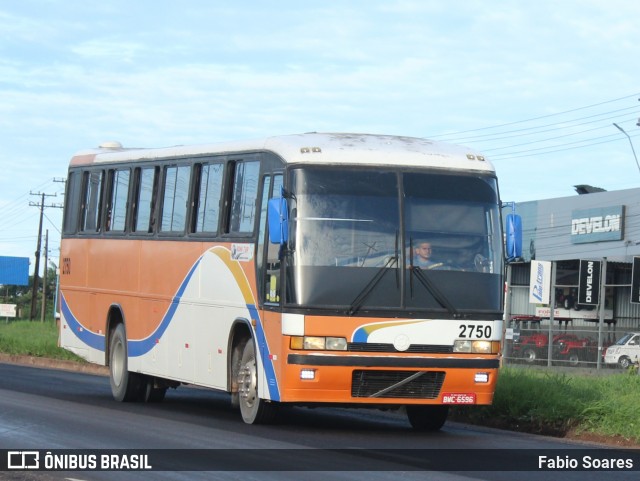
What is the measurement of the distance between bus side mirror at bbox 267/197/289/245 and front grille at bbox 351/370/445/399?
5.59 feet

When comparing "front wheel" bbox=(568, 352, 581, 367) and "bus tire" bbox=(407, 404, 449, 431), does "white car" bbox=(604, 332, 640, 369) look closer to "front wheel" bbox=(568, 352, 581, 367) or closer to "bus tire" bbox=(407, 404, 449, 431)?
"front wheel" bbox=(568, 352, 581, 367)

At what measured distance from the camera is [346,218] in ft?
52.2

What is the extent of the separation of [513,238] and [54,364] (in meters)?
22.2

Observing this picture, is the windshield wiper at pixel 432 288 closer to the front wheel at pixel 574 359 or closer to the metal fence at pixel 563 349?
the metal fence at pixel 563 349

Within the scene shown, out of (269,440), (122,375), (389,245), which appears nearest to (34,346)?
(122,375)

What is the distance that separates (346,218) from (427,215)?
3.13 feet

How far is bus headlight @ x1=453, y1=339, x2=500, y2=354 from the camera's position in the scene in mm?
15961

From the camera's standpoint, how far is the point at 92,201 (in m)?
23.4

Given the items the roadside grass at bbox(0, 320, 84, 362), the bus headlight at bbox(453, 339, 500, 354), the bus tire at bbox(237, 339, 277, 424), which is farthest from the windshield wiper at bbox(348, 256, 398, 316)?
the roadside grass at bbox(0, 320, 84, 362)

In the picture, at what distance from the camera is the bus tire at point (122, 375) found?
21.5m

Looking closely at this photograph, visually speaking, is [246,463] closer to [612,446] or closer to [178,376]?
[612,446]

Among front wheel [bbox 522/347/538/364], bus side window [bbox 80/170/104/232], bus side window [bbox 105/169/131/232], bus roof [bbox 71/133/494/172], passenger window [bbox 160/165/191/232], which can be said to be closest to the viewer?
bus roof [bbox 71/133/494/172]

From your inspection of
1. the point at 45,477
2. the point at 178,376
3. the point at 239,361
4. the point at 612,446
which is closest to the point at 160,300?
the point at 178,376

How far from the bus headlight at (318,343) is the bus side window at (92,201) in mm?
8258
